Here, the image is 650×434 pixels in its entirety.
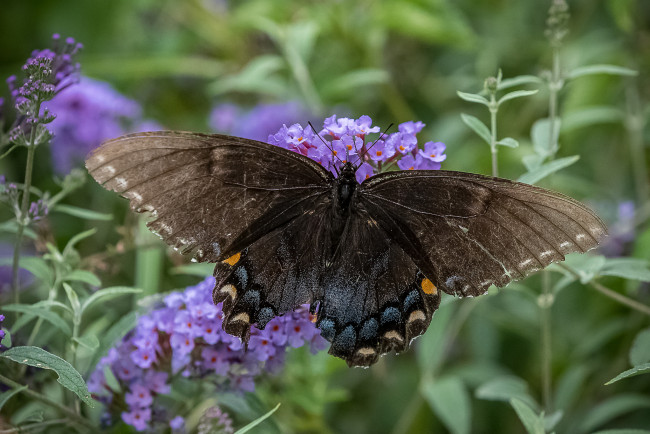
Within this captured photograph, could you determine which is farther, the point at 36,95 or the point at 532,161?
the point at 532,161

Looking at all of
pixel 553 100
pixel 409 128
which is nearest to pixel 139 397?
pixel 409 128

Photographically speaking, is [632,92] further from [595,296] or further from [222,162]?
Result: [222,162]

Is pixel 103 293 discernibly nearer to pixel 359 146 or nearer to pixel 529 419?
pixel 359 146

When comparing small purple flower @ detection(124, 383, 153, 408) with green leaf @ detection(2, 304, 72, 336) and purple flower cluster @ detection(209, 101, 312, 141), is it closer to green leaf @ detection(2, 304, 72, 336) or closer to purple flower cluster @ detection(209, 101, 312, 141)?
green leaf @ detection(2, 304, 72, 336)

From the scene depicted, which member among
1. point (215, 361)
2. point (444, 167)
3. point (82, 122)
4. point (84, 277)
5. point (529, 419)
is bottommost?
point (529, 419)

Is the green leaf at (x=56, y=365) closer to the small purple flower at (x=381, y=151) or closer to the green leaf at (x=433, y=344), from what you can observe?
the small purple flower at (x=381, y=151)

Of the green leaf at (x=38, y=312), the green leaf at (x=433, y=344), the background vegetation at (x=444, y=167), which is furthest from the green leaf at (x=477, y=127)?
the green leaf at (x=38, y=312)
